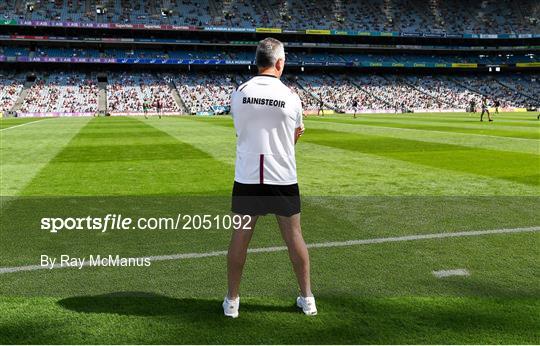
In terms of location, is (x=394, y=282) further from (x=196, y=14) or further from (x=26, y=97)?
(x=196, y=14)

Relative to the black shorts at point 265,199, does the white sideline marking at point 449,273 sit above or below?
below

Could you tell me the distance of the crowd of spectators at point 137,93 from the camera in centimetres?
6669

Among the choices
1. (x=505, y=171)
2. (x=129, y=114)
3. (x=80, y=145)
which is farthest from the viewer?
(x=129, y=114)

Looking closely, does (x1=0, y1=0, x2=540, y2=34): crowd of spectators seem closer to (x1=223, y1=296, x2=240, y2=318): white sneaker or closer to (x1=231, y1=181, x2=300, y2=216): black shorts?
(x1=231, y1=181, x2=300, y2=216): black shorts

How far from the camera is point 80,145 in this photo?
2083 centimetres

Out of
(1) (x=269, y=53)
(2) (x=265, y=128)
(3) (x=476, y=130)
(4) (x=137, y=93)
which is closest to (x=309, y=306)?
(2) (x=265, y=128)

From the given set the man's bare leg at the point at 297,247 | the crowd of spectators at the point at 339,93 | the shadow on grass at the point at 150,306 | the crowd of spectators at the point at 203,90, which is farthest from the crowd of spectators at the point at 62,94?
the man's bare leg at the point at 297,247

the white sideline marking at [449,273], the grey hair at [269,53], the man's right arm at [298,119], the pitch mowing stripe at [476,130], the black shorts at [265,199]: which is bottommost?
the pitch mowing stripe at [476,130]

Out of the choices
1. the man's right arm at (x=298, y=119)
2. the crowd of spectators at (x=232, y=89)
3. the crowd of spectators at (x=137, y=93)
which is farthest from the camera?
the crowd of spectators at (x=232, y=89)

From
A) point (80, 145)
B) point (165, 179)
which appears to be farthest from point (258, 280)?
point (80, 145)

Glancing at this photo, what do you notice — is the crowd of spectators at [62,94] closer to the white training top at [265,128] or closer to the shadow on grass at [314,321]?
the shadow on grass at [314,321]

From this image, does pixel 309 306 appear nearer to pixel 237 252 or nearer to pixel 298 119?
pixel 237 252

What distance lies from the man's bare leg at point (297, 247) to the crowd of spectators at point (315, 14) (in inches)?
3306

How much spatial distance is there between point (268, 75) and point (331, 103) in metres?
71.4
